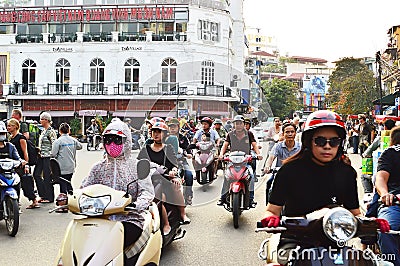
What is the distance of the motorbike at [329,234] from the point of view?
3086 mm

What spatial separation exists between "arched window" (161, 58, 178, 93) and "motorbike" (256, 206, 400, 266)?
3362cm

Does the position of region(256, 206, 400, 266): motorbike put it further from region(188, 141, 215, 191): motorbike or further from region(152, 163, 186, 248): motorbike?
region(188, 141, 215, 191): motorbike

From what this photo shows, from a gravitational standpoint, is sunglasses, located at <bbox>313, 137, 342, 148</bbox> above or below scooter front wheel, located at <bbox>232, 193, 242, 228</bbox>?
above

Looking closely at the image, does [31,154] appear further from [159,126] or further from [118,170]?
[118,170]

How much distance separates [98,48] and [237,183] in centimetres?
3866

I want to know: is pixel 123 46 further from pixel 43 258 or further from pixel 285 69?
pixel 285 69

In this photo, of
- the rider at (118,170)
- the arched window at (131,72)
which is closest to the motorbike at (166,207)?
the rider at (118,170)

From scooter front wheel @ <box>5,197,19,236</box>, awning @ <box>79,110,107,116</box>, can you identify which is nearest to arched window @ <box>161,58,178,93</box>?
awning @ <box>79,110,107,116</box>

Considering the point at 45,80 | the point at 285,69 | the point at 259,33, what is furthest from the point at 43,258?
the point at 259,33

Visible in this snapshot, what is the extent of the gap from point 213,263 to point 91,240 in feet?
9.96

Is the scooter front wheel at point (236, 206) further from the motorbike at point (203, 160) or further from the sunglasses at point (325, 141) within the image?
the sunglasses at point (325, 141)

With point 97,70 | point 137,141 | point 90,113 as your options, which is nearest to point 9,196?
point 137,141

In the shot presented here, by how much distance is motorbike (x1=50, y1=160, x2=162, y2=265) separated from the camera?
3941 mm

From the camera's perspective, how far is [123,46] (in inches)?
1790
